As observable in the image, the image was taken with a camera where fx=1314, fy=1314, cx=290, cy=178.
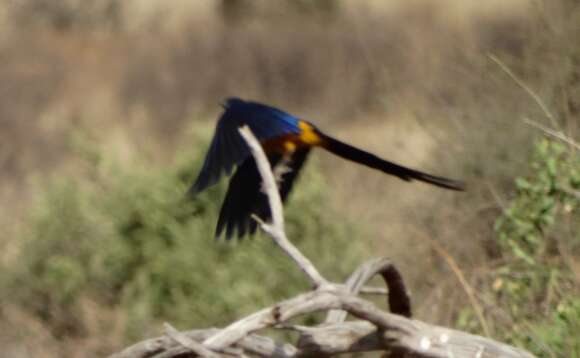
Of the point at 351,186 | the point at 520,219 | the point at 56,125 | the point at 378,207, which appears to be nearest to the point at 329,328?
the point at 520,219

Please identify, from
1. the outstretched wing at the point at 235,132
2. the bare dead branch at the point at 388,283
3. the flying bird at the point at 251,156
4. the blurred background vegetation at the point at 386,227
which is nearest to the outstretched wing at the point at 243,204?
the flying bird at the point at 251,156

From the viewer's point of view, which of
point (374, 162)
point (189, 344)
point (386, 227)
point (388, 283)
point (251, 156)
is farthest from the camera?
point (386, 227)

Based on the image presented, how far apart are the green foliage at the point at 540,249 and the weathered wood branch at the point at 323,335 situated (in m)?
1.44

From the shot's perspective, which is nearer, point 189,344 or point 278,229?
point 189,344

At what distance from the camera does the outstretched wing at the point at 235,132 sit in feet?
13.3

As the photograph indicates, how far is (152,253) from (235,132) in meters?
2.67

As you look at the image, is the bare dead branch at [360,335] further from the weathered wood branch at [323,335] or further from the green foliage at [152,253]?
the green foliage at [152,253]

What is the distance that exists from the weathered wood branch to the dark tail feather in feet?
3.30

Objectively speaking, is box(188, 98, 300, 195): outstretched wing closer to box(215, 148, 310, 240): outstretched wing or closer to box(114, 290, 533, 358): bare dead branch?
box(215, 148, 310, 240): outstretched wing

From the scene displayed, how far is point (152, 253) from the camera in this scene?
6758 millimetres

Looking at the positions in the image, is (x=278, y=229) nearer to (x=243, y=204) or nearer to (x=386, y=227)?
(x=243, y=204)

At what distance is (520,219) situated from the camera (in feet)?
16.4

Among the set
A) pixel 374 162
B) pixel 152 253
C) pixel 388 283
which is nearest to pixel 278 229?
pixel 388 283

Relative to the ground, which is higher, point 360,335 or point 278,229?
point 278,229
